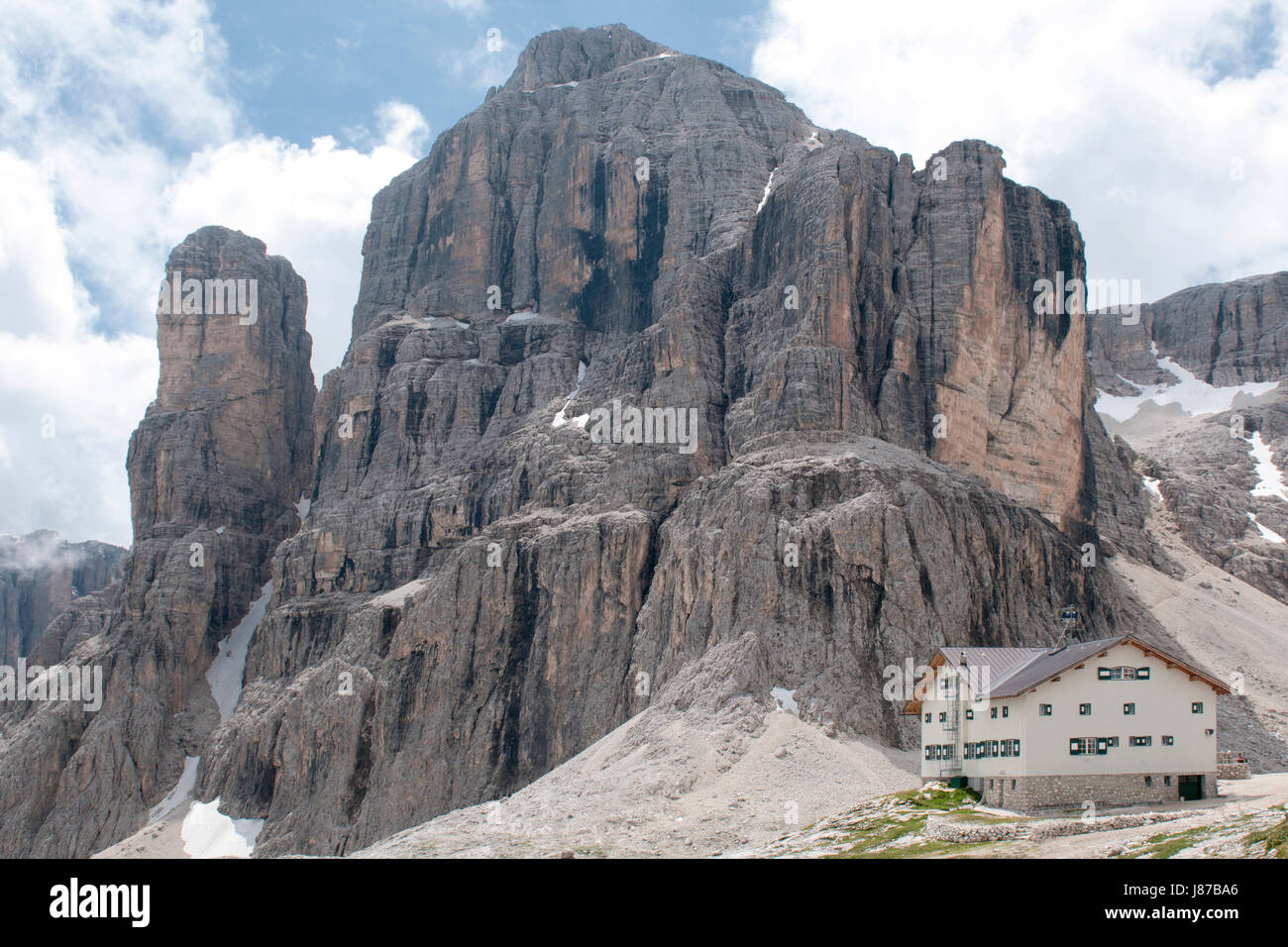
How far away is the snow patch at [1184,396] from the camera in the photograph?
7362 inches

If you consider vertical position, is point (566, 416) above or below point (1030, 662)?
above

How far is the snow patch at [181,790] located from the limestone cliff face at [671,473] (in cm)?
384

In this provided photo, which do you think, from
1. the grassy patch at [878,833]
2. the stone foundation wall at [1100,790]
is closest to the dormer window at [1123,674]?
the stone foundation wall at [1100,790]

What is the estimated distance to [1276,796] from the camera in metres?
48.2

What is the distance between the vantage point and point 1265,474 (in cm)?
15312

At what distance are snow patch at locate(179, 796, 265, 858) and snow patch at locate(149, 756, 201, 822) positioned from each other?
4594mm

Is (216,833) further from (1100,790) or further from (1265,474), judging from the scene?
(1265,474)

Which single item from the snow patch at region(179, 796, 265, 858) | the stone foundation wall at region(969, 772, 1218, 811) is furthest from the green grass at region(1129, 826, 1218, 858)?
the snow patch at region(179, 796, 265, 858)

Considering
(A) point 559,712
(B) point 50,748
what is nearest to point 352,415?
(B) point 50,748

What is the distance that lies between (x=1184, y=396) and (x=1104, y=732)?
156877 millimetres

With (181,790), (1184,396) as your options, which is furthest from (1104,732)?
(1184,396)

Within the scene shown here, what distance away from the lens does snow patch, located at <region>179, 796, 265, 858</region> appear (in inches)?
4390

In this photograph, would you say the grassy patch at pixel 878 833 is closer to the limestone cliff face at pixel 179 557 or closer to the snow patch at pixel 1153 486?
the limestone cliff face at pixel 179 557
